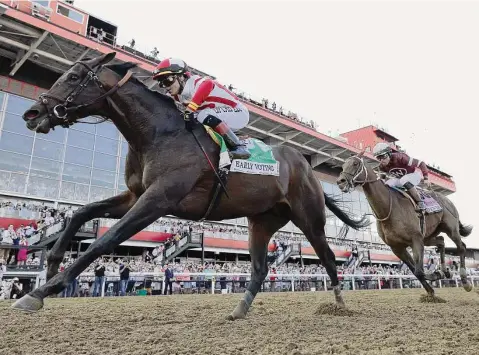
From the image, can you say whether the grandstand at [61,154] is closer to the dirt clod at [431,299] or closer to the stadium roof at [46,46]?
the stadium roof at [46,46]

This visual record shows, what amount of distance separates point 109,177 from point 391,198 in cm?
2464

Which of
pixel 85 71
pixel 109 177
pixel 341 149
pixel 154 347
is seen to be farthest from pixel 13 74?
pixel 341 149

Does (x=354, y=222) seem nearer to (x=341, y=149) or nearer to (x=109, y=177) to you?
(x=109, y=177)

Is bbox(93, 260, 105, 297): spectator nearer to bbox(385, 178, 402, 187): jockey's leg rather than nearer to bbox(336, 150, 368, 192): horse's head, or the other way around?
bbox(336, 150, 368, 192): horse's head

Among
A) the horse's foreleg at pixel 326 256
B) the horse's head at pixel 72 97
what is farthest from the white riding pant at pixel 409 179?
the horse's head at pixel 72 97

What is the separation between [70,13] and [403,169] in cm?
2709

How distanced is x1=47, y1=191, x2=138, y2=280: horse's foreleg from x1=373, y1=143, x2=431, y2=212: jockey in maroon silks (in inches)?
233

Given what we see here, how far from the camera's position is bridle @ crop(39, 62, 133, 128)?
11.5ft

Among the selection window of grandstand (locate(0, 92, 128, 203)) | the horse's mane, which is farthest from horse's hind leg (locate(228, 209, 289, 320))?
window of grandstand (locate(0, 92, 128, 203))

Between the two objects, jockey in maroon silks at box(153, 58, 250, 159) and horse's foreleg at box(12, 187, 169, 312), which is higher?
jockey in maroon silks at box(153, 58, 250, 159)

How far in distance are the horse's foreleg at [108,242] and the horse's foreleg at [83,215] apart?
0.69m

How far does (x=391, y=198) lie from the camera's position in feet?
25.3

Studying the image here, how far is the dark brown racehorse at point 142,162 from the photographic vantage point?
3416 millimetres

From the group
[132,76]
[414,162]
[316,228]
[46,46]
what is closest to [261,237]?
[316,228]
